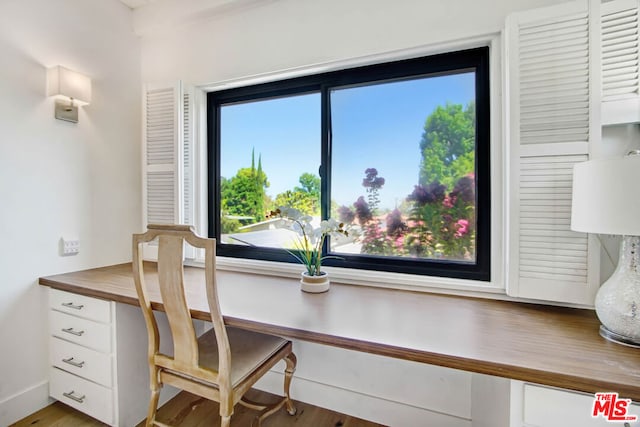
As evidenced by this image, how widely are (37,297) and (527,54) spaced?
9.28 feet

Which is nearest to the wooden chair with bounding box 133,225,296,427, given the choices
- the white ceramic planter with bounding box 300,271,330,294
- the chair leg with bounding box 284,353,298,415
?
the chair leg with bounding box 284,353,298,415

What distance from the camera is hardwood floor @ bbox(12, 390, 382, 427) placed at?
1584mm

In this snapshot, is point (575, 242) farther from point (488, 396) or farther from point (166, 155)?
point (166, 155)

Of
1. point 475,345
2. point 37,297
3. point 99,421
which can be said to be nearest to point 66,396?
point 99,421

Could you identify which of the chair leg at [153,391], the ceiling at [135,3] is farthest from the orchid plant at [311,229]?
the ceiling at [135,3]

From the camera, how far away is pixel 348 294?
1.50 metres

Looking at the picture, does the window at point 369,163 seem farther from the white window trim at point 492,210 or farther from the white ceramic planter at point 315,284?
the white ceramic planter at point 315,284

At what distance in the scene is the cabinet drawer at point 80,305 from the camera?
1492 millimetres

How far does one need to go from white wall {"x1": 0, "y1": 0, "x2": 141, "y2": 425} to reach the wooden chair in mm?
944

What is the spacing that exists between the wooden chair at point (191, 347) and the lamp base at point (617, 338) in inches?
51.0

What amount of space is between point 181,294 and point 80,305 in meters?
0.87

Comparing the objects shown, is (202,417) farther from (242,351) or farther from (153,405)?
(242,351)

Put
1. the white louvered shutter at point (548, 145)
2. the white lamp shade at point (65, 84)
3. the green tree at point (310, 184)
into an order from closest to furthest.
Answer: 1. the white louvered shutter at point (548, 145)
2. the white lamp shade at point (65, 84)
3. the green tree at point (310, 184)

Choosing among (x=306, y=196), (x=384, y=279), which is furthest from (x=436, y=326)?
(x=306, y=196)
